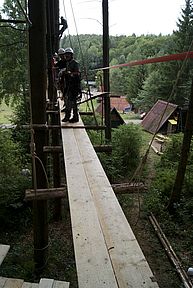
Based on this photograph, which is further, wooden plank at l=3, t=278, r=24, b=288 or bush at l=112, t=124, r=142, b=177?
bush at l=112, t=124, r=142, b=177

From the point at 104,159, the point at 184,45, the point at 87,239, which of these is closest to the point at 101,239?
the point at 87,239

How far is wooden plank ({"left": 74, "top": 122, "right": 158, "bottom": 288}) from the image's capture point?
58.9 inches

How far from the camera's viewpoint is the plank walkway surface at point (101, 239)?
4.90 ft

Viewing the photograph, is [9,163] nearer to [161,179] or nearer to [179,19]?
[161,179]

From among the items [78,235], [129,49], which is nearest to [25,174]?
[78,235]

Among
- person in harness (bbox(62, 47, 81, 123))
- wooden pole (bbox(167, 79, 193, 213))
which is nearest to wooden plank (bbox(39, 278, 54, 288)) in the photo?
person in harness (bbox(62, 47, 81, 123))

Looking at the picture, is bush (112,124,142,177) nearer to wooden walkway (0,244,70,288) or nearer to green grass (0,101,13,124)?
green grass (0,101,13,124)

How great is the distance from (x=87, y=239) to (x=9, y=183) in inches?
239

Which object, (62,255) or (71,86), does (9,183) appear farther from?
(71,86)

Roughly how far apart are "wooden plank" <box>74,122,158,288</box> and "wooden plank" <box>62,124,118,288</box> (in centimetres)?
4

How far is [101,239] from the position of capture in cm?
180

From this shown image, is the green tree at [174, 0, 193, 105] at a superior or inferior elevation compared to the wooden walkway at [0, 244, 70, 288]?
superior

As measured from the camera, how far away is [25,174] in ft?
27.2

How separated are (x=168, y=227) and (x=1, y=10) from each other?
1492 centimetres
